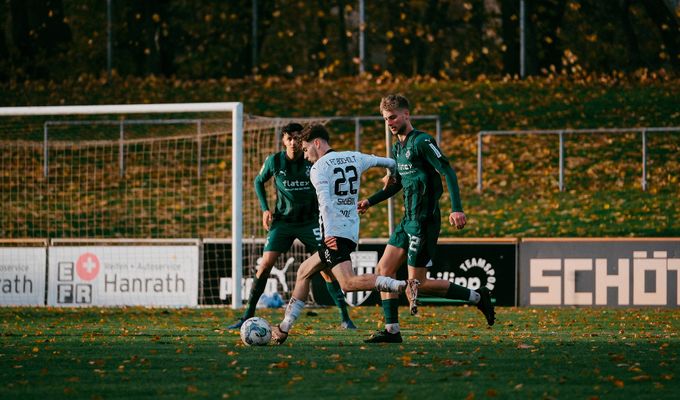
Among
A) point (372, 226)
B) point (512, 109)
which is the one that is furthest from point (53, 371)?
point (512, 109)

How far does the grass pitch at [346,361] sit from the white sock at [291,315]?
0.59 feet

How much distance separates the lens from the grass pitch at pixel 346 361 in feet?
23.7

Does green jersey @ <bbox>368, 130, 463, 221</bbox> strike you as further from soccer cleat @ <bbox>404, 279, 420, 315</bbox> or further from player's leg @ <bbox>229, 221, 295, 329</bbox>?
player's leg @ <bbox>229, 221, 295, 329</bbox>

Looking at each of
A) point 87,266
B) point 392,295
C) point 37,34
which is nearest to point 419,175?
point 392,295

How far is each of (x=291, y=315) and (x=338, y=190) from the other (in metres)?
1.15

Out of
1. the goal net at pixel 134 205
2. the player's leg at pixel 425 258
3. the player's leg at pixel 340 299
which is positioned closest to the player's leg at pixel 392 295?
the player's leg at pixel 425 258

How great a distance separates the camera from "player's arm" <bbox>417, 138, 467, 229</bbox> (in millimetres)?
10008

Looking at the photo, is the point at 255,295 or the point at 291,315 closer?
the point at 291,315

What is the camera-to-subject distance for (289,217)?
12.6 metres

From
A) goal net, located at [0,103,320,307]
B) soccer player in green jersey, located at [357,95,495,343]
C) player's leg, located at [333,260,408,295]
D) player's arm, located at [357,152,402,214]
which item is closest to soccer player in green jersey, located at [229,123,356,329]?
player's arm, located at [357,152,402,214]

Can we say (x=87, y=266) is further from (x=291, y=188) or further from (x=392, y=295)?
(x=392, y=295)

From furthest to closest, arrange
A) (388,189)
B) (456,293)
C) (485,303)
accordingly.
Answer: (485,303), (456,293), (388,189)

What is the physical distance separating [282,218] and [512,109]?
1578 cm

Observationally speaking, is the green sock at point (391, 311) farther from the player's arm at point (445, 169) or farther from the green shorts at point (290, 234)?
the green shorts at point (290, 234)
